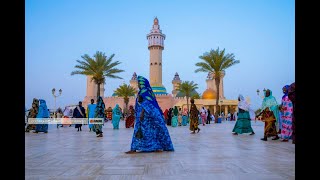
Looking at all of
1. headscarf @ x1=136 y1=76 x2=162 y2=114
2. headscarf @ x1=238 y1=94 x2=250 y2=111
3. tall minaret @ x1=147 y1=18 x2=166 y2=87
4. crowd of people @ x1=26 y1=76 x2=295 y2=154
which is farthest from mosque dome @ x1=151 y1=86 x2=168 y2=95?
headscarf @ x1=136 y1=76 x2=162 y2=114

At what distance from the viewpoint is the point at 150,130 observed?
6.00 metres

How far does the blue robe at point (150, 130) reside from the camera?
5.97m

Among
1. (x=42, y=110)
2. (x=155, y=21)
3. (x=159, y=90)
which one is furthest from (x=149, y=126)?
(x=155, y=21)

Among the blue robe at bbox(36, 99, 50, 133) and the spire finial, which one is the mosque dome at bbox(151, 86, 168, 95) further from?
the blue robe at bbox(36, 99, 50, 133)

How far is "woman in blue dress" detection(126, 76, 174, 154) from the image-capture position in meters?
5.96

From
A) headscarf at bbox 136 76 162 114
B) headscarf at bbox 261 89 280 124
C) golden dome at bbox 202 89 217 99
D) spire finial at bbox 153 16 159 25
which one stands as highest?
spire finial at bbox 153 16 159 25

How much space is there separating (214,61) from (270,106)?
741 inches

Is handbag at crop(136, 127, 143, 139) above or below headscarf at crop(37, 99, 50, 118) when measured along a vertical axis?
below

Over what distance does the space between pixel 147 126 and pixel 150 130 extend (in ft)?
0.30
